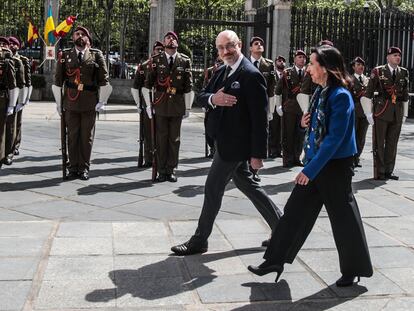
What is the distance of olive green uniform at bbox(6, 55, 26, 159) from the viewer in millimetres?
9445

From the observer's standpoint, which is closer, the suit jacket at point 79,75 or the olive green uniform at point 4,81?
the suit jacket at point 79,75

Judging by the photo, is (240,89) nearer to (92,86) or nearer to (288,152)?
(92,86)

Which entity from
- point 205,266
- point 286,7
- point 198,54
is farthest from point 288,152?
point 198,54

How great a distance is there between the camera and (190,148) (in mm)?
12336

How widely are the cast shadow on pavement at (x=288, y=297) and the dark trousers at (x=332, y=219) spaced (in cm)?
16

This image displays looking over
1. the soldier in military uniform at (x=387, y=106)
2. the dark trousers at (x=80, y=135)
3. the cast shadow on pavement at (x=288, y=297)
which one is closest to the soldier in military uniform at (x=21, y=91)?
the dark trousers at (x=80, y=135)

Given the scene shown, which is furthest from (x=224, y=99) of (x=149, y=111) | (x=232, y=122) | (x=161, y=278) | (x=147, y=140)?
(x=147, y=140)

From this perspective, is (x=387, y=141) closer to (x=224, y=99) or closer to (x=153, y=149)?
(x=153, y=149)

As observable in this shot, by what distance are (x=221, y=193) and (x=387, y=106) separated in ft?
16.0

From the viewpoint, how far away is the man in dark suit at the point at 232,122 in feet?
16.6

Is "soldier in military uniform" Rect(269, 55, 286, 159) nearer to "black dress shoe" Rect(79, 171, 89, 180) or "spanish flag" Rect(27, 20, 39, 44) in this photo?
"black dress shoe" Rect(79, 171, 89, 180)

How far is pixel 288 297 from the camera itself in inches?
173

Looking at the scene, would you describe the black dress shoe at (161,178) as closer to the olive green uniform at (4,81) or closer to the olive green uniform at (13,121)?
the olive green uniform at (4,81)

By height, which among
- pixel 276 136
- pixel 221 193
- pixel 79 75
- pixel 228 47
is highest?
pixel 228 47
